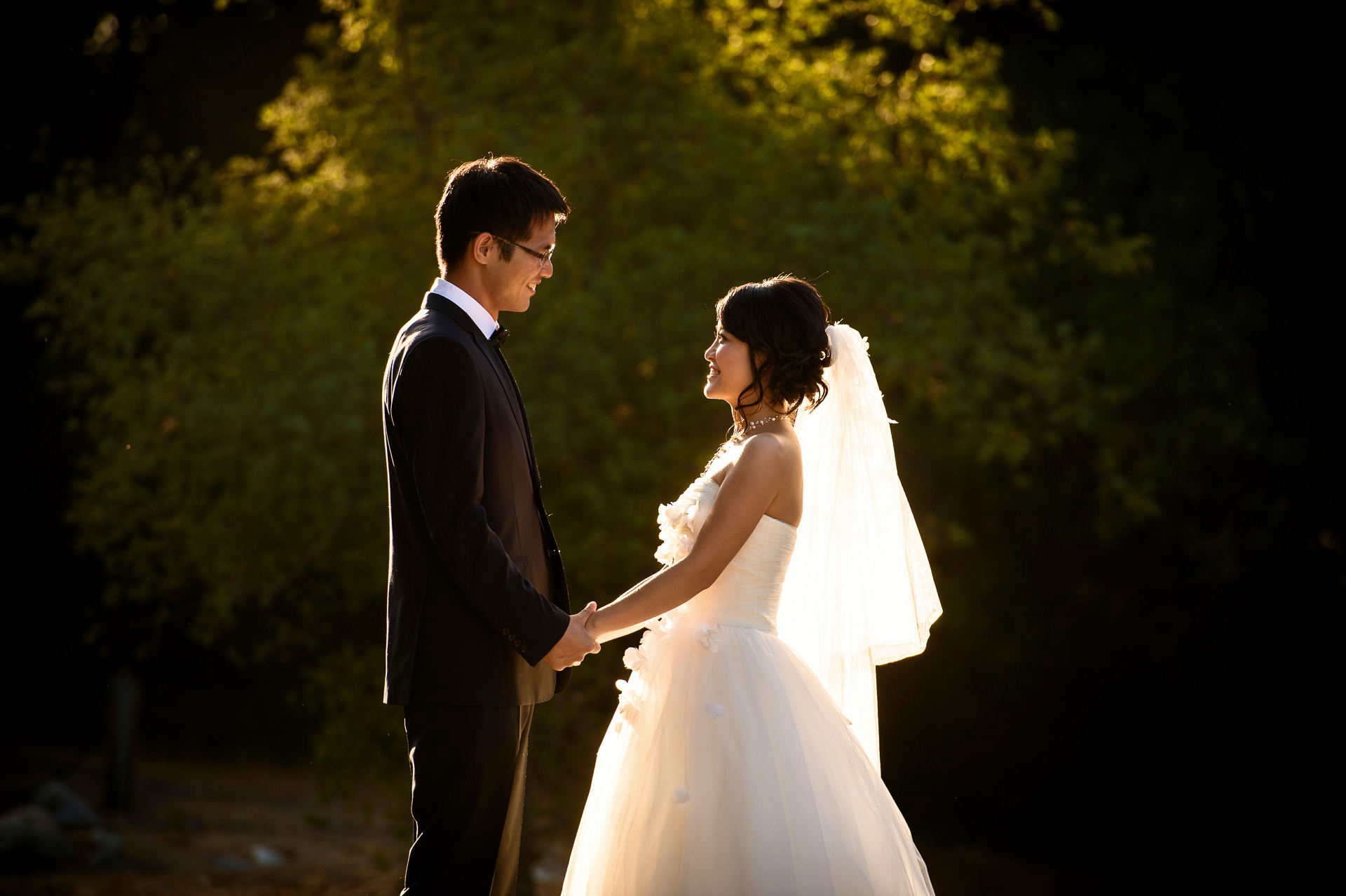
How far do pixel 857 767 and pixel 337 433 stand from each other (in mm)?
3611

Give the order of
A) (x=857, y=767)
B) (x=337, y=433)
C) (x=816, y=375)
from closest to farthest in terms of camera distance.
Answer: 1. (x=857, y=767)
2. (x=816, y=375)
3. (x=337, y=433)

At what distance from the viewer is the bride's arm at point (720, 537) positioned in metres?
2.73

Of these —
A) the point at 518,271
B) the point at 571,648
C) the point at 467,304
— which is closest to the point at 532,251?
the point at 518,271

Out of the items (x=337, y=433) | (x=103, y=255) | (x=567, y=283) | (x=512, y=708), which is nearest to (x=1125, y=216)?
(x=567, y=283)

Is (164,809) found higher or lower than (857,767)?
lower

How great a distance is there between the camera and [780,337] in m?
2.83

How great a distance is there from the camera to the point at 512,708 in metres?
2.49

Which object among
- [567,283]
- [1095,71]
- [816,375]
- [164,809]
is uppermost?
[1095,71]

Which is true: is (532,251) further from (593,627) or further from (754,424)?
(593,627)

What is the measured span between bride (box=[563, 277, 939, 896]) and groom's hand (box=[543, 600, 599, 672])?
116 mm

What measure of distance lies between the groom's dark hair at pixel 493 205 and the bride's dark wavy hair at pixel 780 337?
52cm

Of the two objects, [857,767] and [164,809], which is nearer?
[857,767]

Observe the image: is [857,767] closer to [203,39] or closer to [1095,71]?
[1095,71]

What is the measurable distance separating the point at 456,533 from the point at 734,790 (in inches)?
33.4
